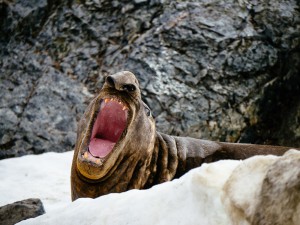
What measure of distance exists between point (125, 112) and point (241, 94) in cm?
414

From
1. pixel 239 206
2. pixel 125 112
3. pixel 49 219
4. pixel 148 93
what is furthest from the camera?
pixel 148 93

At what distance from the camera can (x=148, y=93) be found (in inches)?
318

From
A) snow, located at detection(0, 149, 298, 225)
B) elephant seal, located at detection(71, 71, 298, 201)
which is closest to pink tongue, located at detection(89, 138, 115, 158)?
elephant seal, located at detection(71, 71, 298, 201)

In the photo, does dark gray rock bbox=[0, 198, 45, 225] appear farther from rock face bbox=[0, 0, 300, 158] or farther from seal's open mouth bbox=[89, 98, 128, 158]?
rock face bbox=[0, 0, 300, 158]

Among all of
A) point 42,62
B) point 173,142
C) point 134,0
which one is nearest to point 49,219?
point 173,142

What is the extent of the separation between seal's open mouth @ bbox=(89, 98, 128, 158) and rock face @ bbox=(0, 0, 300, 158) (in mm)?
3314

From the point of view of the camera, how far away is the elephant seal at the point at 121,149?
4266 millimetres

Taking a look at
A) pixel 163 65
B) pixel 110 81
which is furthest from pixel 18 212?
pixel 163 65

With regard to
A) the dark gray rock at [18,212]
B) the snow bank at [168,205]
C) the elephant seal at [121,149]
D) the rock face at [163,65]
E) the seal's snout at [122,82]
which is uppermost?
the snow bank at [168,205]

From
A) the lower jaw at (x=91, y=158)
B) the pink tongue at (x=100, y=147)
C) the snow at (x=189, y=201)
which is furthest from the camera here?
the pink tongue at (x=100, y=147)

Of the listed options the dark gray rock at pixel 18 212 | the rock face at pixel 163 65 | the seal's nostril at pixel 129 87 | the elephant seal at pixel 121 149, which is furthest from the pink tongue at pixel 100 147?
the rock face at pixel 163 65

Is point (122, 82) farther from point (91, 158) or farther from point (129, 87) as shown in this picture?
point (91, 158)

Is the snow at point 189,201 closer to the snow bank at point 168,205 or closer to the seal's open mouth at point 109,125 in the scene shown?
the snow bank at point 168,205

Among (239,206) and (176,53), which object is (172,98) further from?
(239,206)
